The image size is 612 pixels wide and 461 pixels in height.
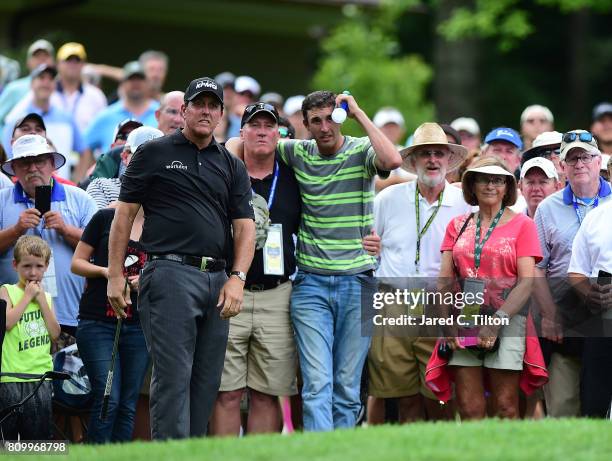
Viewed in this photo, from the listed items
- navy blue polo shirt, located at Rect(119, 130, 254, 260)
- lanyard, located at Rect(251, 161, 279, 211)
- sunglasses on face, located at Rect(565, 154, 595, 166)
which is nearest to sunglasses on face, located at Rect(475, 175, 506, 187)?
sunglasses on face, located at Rect(565, 154, 595, 166)

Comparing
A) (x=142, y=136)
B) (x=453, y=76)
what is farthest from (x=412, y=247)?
(x=453, y=76)

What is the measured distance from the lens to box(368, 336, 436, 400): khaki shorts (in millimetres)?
11305

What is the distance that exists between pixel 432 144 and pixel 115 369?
10.3ft

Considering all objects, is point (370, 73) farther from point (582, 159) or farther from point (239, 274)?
point (239, 274)

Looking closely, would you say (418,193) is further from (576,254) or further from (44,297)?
(44,297)

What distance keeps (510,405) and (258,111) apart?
2.94 m

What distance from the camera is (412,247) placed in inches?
441

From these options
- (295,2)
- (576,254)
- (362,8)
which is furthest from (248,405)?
(362,8)

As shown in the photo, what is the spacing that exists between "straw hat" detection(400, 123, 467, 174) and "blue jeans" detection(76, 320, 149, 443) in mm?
2663

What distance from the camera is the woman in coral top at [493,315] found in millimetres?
10344

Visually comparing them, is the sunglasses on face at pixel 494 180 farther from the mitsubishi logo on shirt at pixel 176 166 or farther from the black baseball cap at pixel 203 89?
the mitsubishi logo on shirt at pixel 176 166

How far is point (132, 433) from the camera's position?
11055 mm

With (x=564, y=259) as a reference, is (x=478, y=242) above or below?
above

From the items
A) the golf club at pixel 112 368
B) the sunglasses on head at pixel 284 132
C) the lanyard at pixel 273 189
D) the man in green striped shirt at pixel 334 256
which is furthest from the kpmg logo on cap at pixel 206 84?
the sunglasses on head at pixel 284 132
